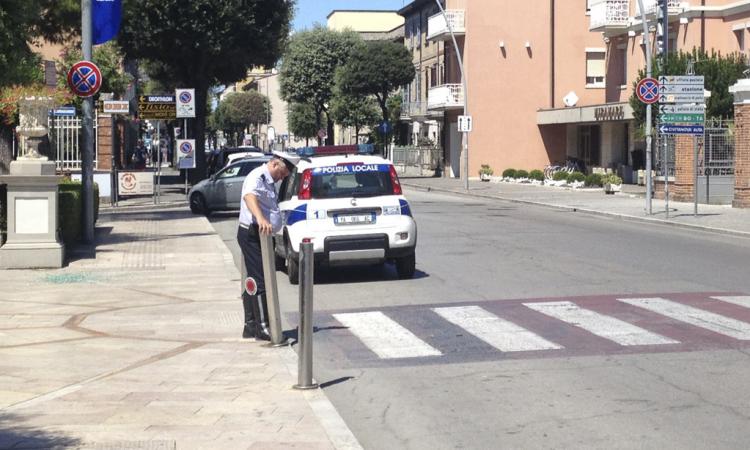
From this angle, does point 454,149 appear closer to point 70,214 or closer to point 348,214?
point 70,214

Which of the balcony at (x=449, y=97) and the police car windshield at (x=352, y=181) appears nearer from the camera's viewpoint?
the police car windshield at (x=352, y=181)

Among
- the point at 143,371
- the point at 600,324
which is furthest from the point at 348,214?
the point at 143,371

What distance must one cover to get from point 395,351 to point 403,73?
5970 cm

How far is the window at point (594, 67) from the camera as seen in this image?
5781cm

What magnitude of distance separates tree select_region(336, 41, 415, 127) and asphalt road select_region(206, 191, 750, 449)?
165 feet

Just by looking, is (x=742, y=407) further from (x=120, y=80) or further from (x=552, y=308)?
(x=120, y=80)

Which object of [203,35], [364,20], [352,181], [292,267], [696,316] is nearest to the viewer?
[696,316]

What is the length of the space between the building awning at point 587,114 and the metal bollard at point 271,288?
36.6 m

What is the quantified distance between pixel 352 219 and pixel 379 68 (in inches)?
2131

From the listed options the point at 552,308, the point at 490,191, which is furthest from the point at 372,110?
the point at 552,308

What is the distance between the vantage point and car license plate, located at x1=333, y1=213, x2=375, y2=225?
14.9 m

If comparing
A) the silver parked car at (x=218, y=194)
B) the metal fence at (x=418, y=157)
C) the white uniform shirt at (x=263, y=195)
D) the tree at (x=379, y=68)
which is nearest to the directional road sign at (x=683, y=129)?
the silver parked car at (x=218, y=194)

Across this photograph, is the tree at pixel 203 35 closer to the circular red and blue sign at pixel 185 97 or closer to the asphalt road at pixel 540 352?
the circular red and blue sign at pixel 185 97

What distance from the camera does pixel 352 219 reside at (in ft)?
49.0
